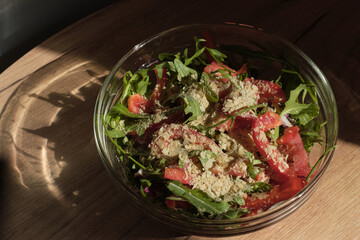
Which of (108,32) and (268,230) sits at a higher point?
(108,32)

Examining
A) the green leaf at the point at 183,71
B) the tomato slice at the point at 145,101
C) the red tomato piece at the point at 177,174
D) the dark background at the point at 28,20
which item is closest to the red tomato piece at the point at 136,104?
the tomato slice at the point at 145,101

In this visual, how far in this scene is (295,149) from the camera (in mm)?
1069

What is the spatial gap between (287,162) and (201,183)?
0.23 m

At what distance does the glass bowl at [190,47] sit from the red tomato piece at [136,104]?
8 cm

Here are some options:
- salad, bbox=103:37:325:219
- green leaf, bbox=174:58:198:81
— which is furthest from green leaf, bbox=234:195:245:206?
green leaf, bbox=174:58:198:81

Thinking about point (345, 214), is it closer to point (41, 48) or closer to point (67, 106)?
point (67, 106)

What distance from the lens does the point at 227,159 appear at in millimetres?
1028

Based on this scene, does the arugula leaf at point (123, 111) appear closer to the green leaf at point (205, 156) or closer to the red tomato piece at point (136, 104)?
the red tomato piece at point (136, 104)

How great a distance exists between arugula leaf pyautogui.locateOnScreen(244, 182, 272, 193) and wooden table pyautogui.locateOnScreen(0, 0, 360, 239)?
0.16 metres

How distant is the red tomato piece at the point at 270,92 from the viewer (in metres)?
1.14

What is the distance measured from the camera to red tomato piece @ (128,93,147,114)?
1.16 metres

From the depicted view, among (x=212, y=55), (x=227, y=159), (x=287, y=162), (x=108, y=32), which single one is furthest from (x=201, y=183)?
(x=108, y=32)

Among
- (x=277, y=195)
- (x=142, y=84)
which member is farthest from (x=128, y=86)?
(x=277, y=195)

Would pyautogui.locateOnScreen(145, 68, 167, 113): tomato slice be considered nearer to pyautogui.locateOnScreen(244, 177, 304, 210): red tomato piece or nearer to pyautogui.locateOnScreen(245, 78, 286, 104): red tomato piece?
pyautogui.locateOnScreen(245, 78, 286, 104): red tomato piece
